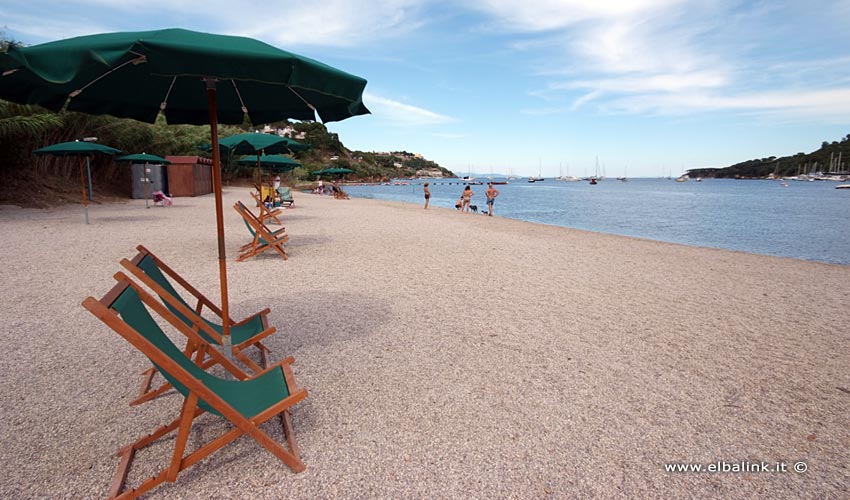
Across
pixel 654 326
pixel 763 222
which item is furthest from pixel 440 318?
pixel 763 222

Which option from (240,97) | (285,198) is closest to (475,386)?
(240,97)

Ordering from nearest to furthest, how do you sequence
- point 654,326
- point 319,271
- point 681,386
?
point 681,386 → point 654,326 → point 319,271

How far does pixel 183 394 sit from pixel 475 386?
1.81 meters

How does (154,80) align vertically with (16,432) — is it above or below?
above

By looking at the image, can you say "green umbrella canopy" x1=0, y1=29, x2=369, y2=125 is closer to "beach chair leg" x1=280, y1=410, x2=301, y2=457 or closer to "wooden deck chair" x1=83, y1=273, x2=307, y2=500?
"wooden deck chair" x1=83, y1=273, x2=307, y2=500

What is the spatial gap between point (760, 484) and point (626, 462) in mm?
587

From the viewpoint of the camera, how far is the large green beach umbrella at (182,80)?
1999 millimetres

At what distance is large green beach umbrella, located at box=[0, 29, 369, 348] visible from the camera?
6.56 ft

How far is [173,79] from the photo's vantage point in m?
3.28

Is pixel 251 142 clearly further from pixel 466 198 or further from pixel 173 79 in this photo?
pixel 466 198

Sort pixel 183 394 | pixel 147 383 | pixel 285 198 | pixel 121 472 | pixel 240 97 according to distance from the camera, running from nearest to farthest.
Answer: pixel 183 394 → pixel 121 472 → pixel 147 383 → pixel 240 97 → pixel 285 198

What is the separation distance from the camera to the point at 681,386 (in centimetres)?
307

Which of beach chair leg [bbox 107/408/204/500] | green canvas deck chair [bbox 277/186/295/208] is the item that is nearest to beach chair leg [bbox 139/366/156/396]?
beach chair leg [bbox 107/408/204/500]

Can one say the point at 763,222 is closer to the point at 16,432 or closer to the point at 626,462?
the point at 626,462
